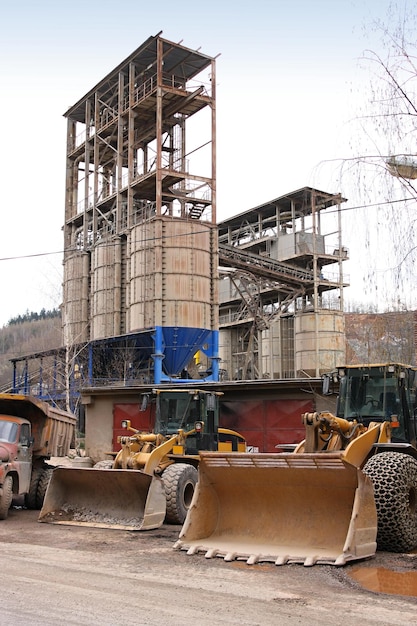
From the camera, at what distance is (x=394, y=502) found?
34.7 feet

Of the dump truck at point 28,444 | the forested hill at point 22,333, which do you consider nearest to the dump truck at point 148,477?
the dump truck at point 28,444

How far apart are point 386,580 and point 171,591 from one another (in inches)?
106

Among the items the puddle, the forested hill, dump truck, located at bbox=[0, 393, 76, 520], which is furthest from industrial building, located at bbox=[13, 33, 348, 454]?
the forested hill

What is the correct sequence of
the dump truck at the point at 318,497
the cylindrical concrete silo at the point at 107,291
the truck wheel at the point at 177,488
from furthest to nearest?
the cylindrical concrete silo at the point at 107,291
the truck wheel at the point at 177,488
the dump truck at the point at 318,497

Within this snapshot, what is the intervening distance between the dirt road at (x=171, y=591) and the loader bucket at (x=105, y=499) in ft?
5.83

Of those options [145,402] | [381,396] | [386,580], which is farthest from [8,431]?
[386,580]

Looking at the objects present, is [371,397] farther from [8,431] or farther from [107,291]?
[107,291]

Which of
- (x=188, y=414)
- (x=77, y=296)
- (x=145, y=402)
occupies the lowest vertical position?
(x=188, y=414)

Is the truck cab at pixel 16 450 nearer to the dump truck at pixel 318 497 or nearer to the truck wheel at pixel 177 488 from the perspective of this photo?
the truck wheel at pixel 177 488

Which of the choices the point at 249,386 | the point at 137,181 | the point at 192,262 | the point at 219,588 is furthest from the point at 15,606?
the point at 137,181

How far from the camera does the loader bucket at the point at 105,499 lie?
13156 mm

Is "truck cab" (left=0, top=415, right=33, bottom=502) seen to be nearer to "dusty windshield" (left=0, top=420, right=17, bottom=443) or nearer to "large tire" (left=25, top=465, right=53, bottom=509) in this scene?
"dusty windshield" (left=0, top=420, right=17, bottom=443)

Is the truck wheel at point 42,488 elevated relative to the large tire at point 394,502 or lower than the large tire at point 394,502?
lower

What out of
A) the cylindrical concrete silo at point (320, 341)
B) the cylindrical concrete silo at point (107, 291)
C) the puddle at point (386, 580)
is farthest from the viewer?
the cylindrical concrete silo at point (320, 341)
